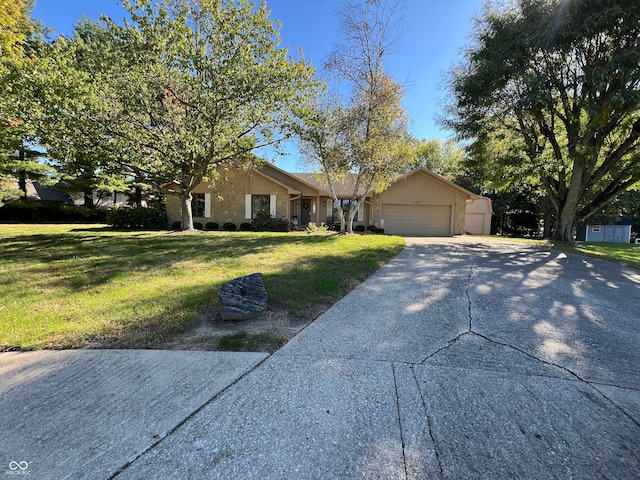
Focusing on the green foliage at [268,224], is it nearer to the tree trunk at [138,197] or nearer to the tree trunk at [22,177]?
the tree trunk at [138,197]

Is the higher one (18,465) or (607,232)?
(607,232)

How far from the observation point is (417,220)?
2027 cm

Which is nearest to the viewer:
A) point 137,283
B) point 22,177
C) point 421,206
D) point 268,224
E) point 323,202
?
point 137,283

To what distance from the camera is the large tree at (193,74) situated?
9484mm

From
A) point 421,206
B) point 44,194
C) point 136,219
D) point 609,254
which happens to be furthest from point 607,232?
point 44,194

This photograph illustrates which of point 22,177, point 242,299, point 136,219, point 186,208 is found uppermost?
point 22,177

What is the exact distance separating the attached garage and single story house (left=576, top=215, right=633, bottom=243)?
19343mm

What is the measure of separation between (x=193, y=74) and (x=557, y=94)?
13.1 meters

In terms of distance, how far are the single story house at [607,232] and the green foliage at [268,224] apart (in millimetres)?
29826

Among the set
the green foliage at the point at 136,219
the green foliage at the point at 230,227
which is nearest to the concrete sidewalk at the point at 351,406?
the green foliage at the point at 230,227

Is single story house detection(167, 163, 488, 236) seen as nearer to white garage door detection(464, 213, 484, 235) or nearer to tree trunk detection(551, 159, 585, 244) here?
tree trunk detection(551, 159, 585, 244)

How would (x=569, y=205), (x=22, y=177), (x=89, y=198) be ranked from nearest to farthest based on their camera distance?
(x=569, y=205) → (x=22, y=177) → (x=89, y=198)

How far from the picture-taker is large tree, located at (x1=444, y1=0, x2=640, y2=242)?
927cm

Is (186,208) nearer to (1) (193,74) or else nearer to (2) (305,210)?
(1) (193,74)
